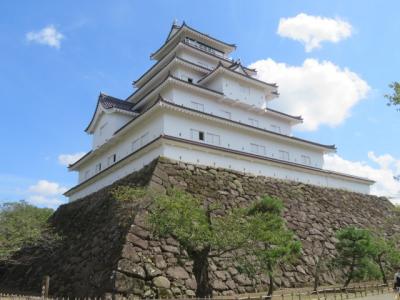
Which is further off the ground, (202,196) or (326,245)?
(202,196)

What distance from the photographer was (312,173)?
79.4 feet

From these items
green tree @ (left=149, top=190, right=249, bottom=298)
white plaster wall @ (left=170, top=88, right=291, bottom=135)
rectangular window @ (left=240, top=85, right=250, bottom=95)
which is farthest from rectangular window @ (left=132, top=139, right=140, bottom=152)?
green tree @ (left=149, top=190, right=249, bottom=298)

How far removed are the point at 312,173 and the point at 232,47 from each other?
1266 cm

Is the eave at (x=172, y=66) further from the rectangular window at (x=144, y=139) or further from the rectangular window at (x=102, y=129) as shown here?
the rectangular window at (x=144, y=139)

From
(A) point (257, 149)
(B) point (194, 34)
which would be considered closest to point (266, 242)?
(A) point (257, 149)

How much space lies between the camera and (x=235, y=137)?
866 inches

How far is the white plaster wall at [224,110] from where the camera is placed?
22.8 meters

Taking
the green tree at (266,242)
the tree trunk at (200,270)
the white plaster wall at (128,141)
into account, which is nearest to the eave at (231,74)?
the white plaster wall at (128,141)

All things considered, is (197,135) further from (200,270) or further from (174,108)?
(200,270)

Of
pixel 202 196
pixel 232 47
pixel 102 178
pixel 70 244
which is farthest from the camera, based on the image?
pixel 232 47

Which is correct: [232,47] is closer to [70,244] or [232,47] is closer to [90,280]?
[70,244]

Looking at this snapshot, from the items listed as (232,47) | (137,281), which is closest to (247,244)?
(137,281)

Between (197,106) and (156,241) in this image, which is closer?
(156,241)

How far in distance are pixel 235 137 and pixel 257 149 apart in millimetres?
1831
